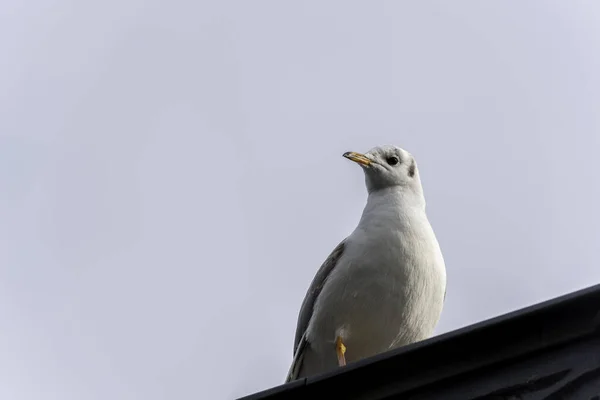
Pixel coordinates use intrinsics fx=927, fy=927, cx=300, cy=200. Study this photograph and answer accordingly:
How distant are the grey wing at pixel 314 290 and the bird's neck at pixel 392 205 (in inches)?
12.3

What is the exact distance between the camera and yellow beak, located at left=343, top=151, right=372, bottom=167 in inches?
303

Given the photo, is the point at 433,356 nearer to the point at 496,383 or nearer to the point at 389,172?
the point at 496,383

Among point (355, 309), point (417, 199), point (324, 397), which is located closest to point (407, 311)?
point (355, 309)

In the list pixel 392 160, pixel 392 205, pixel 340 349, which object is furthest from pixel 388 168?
pixel 340 349

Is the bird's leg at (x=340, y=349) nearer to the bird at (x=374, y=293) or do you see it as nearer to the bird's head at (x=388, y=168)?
the bird at (x=374, y=293)

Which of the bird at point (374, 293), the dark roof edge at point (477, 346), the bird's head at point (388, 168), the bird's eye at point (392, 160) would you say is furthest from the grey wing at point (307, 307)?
the dark roof edge at point (477, 346)

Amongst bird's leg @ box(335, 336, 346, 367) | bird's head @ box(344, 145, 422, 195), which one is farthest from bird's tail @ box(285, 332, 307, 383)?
bird's head @ box(344, 145, 422, 195)

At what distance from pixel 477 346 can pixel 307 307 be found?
3837 mm

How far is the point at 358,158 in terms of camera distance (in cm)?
770

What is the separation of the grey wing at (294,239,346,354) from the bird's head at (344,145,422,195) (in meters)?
0.78

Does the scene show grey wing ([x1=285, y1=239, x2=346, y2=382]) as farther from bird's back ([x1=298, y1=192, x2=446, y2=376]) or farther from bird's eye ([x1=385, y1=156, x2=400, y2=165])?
bird's eye ([x1=385, y1=156, x2=400, y2=165])

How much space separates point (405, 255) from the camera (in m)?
6.53

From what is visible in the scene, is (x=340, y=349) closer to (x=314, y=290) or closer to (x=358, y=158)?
(x=314, y=290)

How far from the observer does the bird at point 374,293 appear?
6504 millimetres
